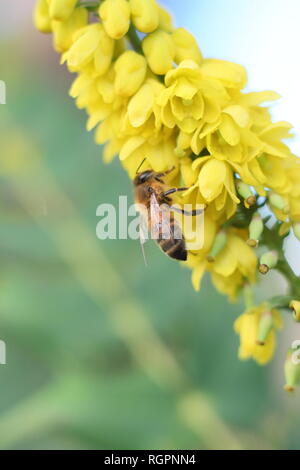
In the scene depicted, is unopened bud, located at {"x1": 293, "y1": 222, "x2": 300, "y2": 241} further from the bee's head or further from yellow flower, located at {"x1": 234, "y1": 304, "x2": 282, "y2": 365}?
the bee's head

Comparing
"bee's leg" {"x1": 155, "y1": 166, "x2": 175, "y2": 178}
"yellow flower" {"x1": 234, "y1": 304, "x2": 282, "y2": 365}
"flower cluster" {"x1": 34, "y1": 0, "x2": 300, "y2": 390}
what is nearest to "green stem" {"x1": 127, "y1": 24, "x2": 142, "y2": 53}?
"flower cluster" {"x1": 34, "y1": 0, "x2": 300, "y2": 390}

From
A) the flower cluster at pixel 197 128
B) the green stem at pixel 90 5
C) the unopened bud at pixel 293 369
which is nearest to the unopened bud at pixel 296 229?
the flower cluster at pixel 197 128

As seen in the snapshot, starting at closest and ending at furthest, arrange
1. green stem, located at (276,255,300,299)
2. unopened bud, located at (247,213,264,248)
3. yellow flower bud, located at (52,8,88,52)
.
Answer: unopened bud, located at (247,213,264,248) < green stem, located at (276,255,300,299) < yellow flower bud, located at (52,8,88,52)

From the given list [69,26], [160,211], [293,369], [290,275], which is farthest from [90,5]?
[293,369]

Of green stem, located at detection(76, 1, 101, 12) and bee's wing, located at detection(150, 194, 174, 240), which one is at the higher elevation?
A: green stem, located at detection(76, 1, 101, 12)

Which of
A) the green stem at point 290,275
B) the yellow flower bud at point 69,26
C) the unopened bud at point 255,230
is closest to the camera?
the unopened bud at point 255,230

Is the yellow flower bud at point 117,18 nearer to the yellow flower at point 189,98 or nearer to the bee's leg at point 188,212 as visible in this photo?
the yellow flower at point 189,98
